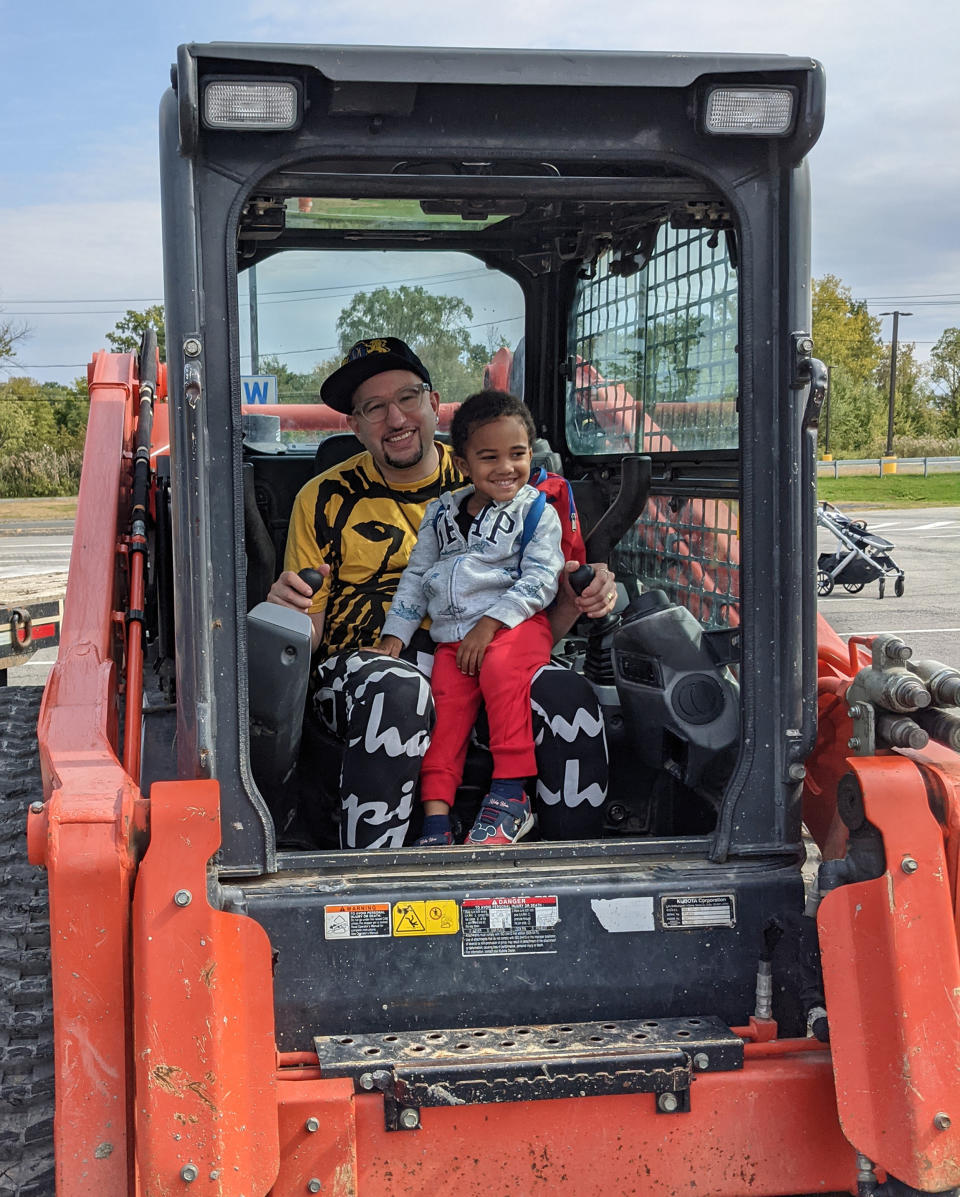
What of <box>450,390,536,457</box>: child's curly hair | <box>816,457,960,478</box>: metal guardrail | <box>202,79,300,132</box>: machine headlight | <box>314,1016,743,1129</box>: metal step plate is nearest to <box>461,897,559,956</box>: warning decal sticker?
<box>314,1016,743,1129</box>: metal step plate

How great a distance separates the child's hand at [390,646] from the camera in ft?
10.8

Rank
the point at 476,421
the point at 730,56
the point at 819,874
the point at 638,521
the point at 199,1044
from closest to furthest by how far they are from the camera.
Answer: the point at 199,1044
the point at 730,56
the point at 819,874
the point at 476,421
the point at 638,521

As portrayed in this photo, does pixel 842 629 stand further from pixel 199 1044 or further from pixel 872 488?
pixel 872 488

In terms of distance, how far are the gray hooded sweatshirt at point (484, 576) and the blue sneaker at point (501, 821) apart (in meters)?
0.44

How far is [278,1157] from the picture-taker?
224 centimetres

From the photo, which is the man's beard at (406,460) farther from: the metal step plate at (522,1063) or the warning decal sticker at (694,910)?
the metal step plate at (522,1063)

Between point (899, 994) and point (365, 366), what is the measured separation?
2.19 meters

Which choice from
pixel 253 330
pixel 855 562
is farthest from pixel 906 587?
pixel 253 330

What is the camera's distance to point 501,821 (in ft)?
9.83

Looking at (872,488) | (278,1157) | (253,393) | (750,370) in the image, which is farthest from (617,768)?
(872,488)

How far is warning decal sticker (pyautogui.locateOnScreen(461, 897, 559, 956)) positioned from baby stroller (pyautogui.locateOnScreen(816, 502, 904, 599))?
37.2 ft

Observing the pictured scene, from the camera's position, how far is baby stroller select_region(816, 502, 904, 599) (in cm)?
1358

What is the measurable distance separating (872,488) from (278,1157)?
35173 millimetres

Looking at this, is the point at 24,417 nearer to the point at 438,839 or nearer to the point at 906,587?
the point at 906,587
